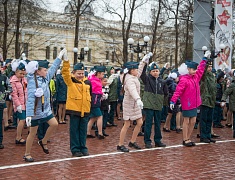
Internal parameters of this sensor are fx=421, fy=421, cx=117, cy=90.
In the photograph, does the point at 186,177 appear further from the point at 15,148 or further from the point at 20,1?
the point at 20,1

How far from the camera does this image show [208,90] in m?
11.2

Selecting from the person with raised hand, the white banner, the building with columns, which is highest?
the building with columns

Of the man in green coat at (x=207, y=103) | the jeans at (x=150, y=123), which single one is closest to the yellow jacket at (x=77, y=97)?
the jeans at (x=150, y=123)

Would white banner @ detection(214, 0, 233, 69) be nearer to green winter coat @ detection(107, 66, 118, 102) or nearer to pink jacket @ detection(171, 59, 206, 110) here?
green winter coat @ detection(107, 66, 118, 102)

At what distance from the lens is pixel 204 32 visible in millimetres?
20281

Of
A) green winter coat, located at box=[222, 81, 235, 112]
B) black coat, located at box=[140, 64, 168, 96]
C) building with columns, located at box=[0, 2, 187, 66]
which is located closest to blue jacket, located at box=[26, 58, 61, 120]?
black coat, located at box=[140, 64, 168, 96]

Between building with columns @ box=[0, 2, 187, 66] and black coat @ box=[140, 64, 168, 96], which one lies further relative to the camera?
building with columns @ box=[0, 2, 187, 66]

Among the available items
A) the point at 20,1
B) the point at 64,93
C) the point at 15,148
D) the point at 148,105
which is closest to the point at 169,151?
the point at 148,105

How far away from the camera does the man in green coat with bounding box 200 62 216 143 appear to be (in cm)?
1108

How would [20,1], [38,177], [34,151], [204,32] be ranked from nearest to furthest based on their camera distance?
[38,177] → [34,151] → [204,32] → [20,1]

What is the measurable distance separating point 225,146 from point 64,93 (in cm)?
675

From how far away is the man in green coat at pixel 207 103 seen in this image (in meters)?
11.1

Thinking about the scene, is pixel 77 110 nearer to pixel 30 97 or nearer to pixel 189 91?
pixel 30 97

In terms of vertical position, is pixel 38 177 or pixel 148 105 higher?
pixel 148 105
